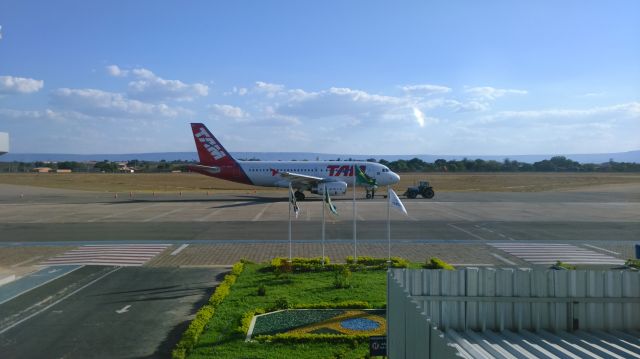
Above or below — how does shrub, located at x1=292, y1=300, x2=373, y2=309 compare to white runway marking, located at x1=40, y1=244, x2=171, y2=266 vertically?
below

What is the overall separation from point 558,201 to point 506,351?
2087 inches

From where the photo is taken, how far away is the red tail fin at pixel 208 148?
52812mm

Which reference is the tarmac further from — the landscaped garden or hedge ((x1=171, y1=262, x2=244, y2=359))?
the landscaped garden

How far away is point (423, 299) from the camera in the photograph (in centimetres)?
885

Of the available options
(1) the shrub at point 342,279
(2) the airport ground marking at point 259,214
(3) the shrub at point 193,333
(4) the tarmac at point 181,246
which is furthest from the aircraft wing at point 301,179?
(3) the shrub at point 193,333

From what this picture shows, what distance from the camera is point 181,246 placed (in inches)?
1065

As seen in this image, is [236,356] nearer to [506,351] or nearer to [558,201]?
[506,351]

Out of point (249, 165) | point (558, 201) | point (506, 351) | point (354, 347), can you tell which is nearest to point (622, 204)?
point (558, 201)

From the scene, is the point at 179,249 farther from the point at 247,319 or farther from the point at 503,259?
the point at 503,259

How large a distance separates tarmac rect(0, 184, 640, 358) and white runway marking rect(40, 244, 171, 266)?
144 mm

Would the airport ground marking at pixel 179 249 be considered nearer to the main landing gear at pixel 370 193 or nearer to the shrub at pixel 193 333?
the shrub at pixel 193 333

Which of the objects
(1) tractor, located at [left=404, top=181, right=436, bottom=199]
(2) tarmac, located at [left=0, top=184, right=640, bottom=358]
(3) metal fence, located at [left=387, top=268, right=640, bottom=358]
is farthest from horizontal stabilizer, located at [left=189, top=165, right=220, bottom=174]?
(3) metal fence, located at [left=387, top=268, right=640, bottom=358]

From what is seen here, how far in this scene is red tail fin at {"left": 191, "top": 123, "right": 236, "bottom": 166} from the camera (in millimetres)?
52812

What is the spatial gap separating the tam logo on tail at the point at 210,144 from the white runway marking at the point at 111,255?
26524 millimetres
